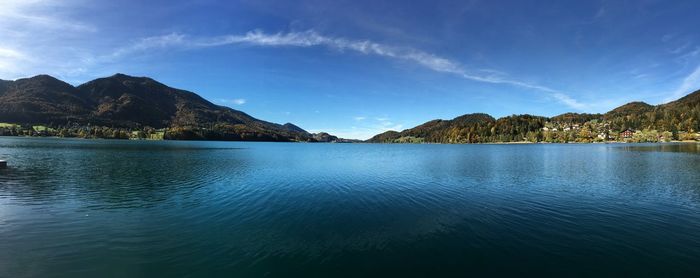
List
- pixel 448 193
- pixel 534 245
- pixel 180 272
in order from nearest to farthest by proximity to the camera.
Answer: pixel 180 272 → pixel 534 245 → pixel 448 193

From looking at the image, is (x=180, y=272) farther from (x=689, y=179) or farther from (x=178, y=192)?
(x=689, y=179)

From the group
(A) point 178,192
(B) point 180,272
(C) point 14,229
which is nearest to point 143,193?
(A) point 178,192

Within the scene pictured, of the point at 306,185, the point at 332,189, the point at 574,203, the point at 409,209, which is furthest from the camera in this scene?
the point at 306,185

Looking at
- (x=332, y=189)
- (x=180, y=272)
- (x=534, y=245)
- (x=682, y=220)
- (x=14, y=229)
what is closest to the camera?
(x=180, y=272)

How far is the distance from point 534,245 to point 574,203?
47.1 ft

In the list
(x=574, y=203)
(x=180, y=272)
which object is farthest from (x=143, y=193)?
(x=574, y=203)

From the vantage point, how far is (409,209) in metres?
24.4

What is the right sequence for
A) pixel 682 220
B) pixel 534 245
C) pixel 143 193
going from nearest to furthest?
pixel 534 245, pixel 682 220, pixel 143 193

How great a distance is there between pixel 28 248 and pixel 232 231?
9157mm

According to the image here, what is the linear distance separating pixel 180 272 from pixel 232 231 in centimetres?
560

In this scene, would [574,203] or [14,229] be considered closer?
[14,229]

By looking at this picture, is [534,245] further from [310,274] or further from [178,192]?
[178,192]

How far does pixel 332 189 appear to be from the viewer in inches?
1342

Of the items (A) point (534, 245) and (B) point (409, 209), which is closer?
(A) point (534, 245)
